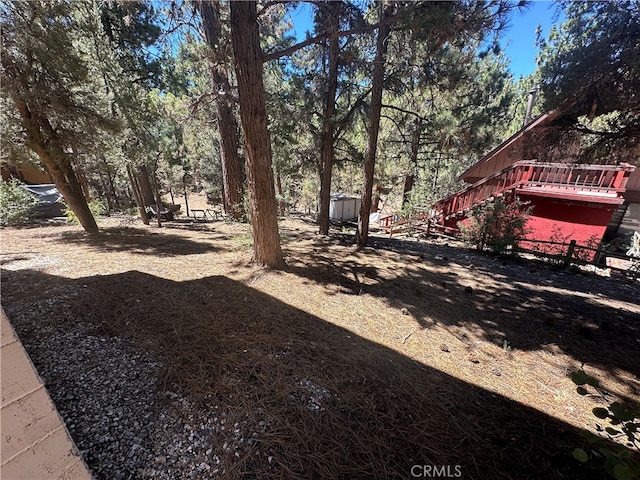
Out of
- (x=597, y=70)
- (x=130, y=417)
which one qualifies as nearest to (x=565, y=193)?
(x=597, y=70)

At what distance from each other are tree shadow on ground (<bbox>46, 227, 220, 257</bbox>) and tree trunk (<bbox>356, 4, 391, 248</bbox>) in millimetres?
4032

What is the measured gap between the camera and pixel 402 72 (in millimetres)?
6609

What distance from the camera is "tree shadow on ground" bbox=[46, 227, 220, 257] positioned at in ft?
17.7

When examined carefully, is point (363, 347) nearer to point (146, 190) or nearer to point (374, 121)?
point (374, 121)

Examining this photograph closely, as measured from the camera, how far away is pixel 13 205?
7.45m

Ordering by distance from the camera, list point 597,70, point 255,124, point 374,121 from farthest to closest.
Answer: point 374,121
point 255,124
point 597,70

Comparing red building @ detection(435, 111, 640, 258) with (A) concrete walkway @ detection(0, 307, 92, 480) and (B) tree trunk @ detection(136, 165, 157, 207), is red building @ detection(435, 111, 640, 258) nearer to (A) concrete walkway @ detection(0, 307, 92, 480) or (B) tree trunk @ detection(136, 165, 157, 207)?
(A) concrete walkway @ detection(0, 307, 92, 480)

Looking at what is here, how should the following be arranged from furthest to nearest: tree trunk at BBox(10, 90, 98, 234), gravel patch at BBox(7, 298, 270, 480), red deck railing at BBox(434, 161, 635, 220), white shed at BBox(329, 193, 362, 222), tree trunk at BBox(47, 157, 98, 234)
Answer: white shed at BBox(329, 193, 362, 222), red deck railing at BBox(434, 161, 635, 220), tree trunk at BBox(47, 157, 98, 234), tree trunk at BBox(10, 90, 98, 234), gravel patch at BBox(7, 298, 270, 480)

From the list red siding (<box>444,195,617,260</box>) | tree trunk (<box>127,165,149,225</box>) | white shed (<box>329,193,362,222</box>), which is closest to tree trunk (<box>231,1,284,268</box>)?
tree trunk (<box>127,165,149,225</box>)

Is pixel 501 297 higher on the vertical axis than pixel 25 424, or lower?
lower

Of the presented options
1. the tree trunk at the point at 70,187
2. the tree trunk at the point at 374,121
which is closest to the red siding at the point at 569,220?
the tree trunk at the point at 374,121

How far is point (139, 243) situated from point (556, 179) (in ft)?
42.7

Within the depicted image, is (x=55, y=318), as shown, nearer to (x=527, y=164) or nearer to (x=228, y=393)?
(x=228, y=393)

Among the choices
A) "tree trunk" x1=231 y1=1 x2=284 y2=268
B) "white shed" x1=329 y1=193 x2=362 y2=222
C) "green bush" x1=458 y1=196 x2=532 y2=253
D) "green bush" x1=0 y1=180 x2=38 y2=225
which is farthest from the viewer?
"white shed" x1=329 y1=193 x2=362 y2=222
